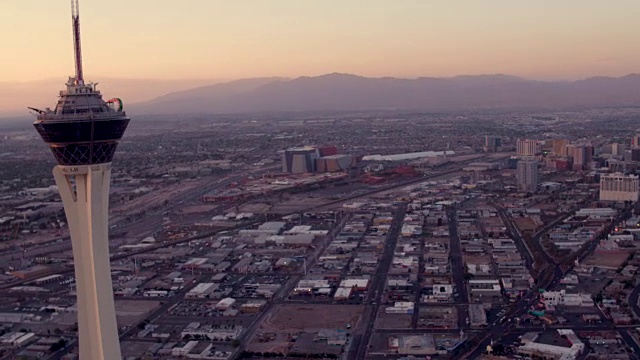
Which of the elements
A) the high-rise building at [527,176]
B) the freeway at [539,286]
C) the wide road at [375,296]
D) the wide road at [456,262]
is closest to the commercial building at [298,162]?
the high-rise building at [527,176]

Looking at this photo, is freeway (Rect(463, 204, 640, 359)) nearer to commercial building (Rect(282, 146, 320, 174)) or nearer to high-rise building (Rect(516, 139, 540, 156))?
high-rise building (Rect(516, 139, 540, 156))

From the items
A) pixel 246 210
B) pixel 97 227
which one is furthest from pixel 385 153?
pixel 97 227

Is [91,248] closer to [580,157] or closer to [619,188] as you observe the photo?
[619,188]

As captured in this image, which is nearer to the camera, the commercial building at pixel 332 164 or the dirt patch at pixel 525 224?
the dirt patch at pixel 525 224

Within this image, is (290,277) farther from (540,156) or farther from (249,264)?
(540,156)

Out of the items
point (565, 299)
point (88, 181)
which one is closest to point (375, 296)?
point (565, 299)

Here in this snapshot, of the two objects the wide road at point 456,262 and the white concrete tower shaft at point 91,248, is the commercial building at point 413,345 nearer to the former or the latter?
the wide road at point 456,262

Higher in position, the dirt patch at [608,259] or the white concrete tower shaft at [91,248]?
the white concrete tower shaft at [91,248]

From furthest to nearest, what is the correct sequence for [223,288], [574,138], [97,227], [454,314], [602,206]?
[574,138], [602,206], [223,288], [454,314], [97,227]
